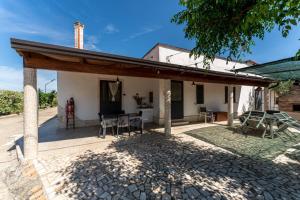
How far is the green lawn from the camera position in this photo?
4.41 meters

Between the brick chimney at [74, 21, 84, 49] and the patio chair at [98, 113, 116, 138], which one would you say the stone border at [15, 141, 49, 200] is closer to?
the patio chair at [98, 113, 116, 138]

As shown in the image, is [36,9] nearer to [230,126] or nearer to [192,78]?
[192,78]

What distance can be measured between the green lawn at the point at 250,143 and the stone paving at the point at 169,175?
50cm

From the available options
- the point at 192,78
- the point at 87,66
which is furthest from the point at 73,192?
the point at 192,78

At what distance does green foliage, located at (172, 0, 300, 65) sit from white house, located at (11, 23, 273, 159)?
2297 millimetres

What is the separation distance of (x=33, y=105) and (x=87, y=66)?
5.55 feet

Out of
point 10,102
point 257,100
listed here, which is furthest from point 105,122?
point 257,100

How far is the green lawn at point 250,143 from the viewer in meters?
4.41

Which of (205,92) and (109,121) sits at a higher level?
(205,92)

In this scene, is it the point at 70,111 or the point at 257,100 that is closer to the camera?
the point at 70,111

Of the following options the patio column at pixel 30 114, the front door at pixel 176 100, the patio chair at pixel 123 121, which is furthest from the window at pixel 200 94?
the patio column at pixel 30 114

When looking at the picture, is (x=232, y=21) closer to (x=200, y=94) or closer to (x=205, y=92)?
(x=200, y=94)

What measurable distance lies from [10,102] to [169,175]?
15757mm

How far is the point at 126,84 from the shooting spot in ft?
28.0
